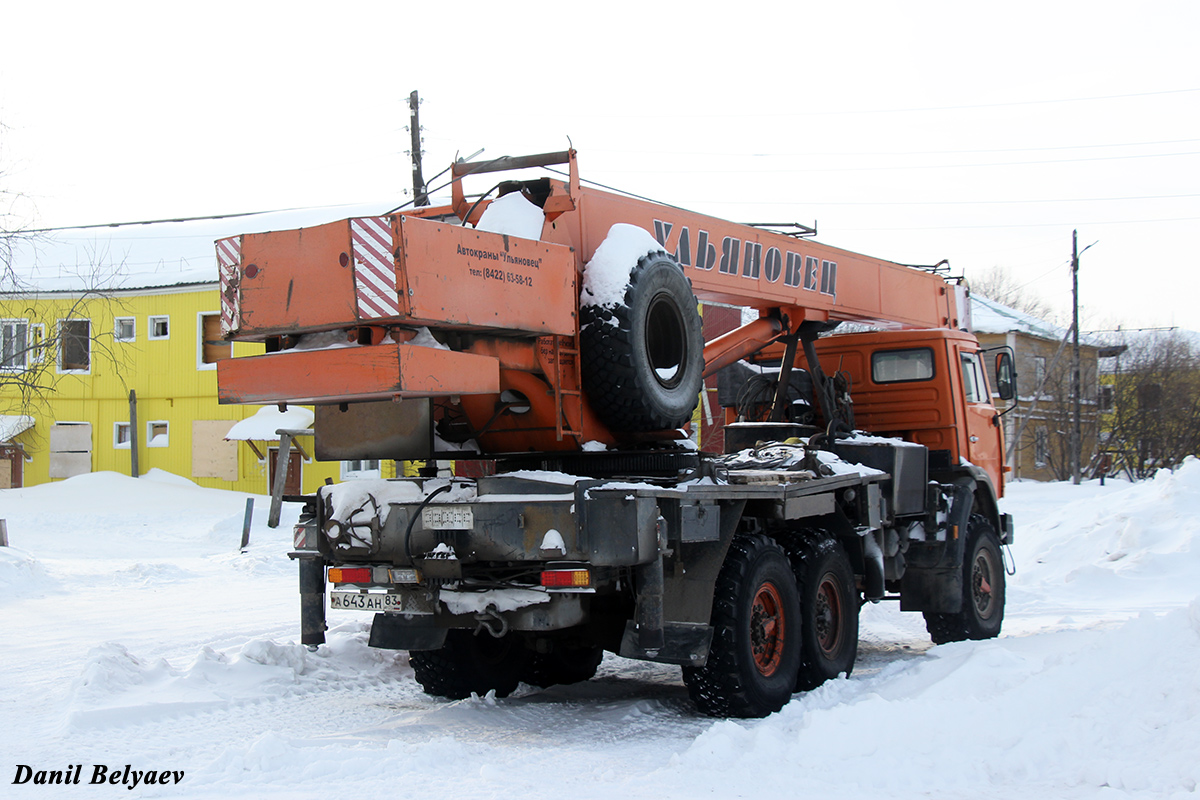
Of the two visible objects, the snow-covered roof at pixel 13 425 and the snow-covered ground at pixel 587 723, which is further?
the snow-covered roof at pixel 13 425

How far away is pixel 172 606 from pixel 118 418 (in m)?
21.0

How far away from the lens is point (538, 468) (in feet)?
24.7

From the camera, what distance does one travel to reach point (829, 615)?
8.13m

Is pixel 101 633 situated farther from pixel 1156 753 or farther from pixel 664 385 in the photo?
pixel 1156 753

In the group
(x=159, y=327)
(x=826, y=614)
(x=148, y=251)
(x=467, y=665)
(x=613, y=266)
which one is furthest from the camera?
(x=148, y=251)

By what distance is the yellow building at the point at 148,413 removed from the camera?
99.5ft

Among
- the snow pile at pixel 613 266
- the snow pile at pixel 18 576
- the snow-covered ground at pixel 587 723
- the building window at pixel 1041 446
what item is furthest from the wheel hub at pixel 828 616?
the building window at pixel 1041 446

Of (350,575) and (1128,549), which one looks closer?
(350,575)

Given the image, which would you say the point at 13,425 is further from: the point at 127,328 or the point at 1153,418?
the point at 1153,418

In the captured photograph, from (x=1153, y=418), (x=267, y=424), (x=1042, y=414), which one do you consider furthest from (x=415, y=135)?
(x=1042, y=414)

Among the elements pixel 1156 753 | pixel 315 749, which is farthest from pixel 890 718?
pixel 315 749

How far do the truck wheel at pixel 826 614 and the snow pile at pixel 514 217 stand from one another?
2.87 m

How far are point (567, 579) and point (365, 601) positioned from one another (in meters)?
1.38

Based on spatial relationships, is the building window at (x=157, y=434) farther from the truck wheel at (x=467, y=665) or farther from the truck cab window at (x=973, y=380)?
the truck wheel at (x=467, y=665)
